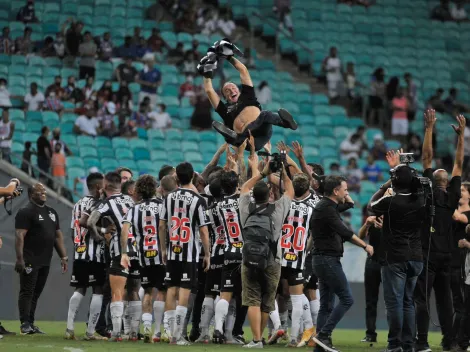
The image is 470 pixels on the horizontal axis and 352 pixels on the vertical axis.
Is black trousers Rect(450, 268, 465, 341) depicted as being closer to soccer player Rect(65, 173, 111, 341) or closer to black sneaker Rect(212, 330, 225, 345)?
black sneaker Rect(212, 330, 225, 345)

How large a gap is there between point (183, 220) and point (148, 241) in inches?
30.2

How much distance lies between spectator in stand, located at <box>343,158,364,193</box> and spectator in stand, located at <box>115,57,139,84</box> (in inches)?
196

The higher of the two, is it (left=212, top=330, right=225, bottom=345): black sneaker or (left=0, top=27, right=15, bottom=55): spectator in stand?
(left=0, top=27, right=15, bottom=55): spectator in stand

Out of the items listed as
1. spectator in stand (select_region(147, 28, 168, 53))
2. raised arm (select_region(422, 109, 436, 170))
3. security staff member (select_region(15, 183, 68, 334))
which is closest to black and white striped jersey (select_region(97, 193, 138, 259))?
security staff member (select_region(15, 183, 68, 334))

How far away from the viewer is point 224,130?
477 inches

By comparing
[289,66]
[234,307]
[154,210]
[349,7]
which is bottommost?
[234,307]

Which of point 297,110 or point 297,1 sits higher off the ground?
point 297,1

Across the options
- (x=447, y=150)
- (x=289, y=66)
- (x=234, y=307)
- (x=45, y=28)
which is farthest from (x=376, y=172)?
(x=234, y=307)

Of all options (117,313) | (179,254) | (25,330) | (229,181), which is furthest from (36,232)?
(229,181)

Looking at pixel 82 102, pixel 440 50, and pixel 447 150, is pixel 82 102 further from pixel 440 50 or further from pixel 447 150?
pixel 440 50

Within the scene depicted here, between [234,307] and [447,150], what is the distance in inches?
474

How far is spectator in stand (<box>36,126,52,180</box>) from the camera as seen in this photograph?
62.4 feet

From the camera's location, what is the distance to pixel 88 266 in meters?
12.9

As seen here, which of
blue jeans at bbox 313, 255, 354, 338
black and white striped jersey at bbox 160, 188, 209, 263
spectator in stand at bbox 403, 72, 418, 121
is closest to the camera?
blue jeans at bbox 313, 255, 354, 338
